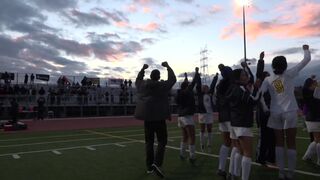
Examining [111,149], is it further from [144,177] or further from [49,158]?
[144,177]

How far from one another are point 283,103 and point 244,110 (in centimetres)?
79

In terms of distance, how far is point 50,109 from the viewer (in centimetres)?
3631

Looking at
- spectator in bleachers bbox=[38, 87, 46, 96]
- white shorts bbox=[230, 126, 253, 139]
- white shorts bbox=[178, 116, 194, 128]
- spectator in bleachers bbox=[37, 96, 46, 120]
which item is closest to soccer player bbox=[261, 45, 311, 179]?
white shorts bbox=[230, 126, 253, 139]

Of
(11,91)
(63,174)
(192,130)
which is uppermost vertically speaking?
(11,91)

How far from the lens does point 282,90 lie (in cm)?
735

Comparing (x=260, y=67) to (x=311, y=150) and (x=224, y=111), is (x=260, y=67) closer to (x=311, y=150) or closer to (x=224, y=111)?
(x=224, y=111)

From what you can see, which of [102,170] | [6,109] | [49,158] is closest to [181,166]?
[102,170]

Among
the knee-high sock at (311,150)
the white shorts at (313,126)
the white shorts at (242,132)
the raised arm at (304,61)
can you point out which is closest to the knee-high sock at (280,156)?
the white shorts at (242,132)

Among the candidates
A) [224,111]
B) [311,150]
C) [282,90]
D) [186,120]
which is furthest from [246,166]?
[311,150]

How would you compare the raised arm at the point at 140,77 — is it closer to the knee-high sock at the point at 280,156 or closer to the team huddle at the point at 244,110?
the team huddle at the point at 244,110

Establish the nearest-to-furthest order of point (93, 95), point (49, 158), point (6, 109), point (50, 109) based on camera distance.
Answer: point (49, 158) → point (6, 109) → point (50, 109) → point (93, 95)

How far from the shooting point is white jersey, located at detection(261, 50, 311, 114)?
23.9 feet

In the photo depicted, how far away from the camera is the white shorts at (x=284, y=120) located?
23.8 ft

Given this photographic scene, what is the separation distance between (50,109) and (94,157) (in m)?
25.6
